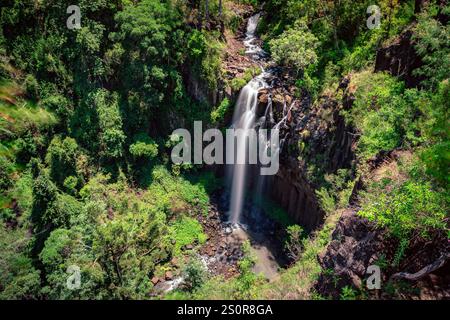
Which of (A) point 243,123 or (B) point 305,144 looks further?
(A) point 243,123

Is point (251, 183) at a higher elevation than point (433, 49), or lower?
lower

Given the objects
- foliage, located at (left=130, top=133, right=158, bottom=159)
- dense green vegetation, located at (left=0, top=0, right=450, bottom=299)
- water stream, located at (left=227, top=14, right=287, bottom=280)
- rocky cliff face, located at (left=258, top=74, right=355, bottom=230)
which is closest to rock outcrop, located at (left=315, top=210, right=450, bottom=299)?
dense green vegetation, located at (left=0, top=0, right=450, bottom=299)

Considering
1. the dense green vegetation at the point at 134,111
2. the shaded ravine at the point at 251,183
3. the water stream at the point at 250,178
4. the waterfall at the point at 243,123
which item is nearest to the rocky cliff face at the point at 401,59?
the dense green vegetation at the point at 134,111

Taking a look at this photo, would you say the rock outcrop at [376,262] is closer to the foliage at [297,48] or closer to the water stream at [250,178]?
the water stream at [250,178]

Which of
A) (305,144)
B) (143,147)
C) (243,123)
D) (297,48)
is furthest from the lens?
(243,123)

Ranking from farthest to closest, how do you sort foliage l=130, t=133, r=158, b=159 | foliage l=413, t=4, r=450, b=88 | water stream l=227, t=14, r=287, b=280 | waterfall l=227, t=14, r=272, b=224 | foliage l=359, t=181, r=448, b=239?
foliage l=130, t=133, r=158, b=159
waterfall l=227, t=14, r=272, b=224
water stream l=227, t=14, r=287, b=280
foliage l=413, t=4, r=450, b=88
foliage l=359, t=181, r=448, b=239

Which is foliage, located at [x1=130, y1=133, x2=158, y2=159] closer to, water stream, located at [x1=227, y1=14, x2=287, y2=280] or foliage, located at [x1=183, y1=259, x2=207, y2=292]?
water stream, located at [x1=227, y1=14, x2=287, y2=280]

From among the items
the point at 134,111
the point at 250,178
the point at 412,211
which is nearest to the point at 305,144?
the point at 250,178

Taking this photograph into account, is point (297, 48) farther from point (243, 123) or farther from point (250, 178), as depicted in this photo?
point (250, 178)
